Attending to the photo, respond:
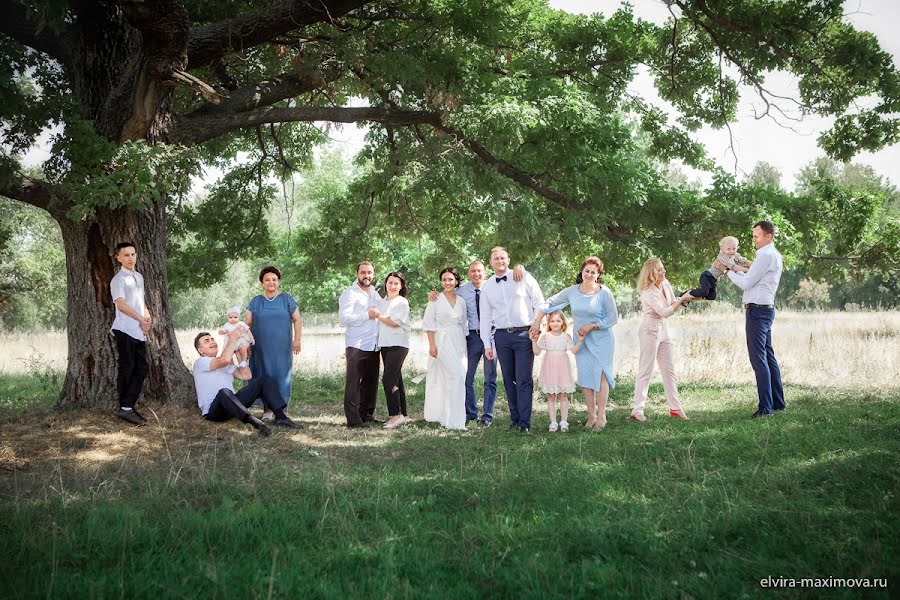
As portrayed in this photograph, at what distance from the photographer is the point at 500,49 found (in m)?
13.3

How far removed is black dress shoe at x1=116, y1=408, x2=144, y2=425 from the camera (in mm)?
8680

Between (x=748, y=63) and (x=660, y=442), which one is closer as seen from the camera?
(x=660, y=442)

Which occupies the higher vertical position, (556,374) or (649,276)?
(649,276)

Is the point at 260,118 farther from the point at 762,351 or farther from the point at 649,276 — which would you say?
the point at 762,351

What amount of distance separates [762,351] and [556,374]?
2.57 metres

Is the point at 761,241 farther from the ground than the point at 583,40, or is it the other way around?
the point at 583,40

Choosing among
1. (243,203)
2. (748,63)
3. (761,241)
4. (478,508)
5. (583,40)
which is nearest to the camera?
(478,508)

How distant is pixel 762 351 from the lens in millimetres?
8859

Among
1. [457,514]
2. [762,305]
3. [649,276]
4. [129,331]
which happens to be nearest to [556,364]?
[649,276]

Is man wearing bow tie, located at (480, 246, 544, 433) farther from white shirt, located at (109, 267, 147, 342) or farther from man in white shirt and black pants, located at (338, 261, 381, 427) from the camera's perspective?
white shirt, located at (109, 267, 147, 342)

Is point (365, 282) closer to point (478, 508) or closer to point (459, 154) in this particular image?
point (459, 154)

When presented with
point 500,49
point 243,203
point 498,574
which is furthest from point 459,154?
point 498,574

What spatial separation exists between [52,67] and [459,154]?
6.36 m

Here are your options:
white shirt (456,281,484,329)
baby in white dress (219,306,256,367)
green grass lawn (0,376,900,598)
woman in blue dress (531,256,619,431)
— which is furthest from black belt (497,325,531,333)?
baby in white dress (219,306,256,367)
